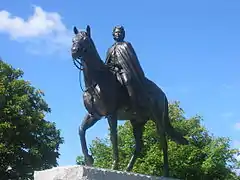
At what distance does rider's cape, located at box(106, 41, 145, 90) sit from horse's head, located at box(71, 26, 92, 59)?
0.94 metres

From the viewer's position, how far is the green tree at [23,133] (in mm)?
35225

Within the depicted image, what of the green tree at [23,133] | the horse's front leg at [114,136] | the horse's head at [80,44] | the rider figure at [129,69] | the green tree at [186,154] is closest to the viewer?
the horse's head at [80,44]

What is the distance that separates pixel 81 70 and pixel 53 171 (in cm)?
210

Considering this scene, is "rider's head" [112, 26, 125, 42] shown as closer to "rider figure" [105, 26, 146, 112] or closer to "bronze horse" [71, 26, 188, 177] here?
"rider figure" [105, 26, 146, 112]

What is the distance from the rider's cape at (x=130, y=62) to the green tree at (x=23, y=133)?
79.5 feet

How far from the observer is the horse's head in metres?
9.62

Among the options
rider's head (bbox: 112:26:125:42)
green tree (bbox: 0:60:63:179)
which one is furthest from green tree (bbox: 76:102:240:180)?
rider's head (bbox: 112:26:125:42)

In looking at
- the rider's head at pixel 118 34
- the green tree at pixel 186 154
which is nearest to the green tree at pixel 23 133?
the green tree at pixel 186 154

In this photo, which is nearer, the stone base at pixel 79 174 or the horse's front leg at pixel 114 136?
the stone base at pixel 79 174

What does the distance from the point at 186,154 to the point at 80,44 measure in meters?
30.9

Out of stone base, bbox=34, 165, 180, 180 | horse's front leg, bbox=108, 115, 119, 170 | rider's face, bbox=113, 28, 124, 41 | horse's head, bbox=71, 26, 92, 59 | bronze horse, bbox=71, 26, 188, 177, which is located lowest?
stone base, bbox=34, 165, 180, 180

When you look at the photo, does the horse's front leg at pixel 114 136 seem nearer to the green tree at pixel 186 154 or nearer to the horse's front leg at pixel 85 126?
the horse's front leg at pixel 85 126

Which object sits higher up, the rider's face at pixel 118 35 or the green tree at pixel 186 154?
the green tree at pixel 186 154

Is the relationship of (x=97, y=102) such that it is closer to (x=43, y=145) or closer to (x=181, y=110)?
(x=43, y=145)
